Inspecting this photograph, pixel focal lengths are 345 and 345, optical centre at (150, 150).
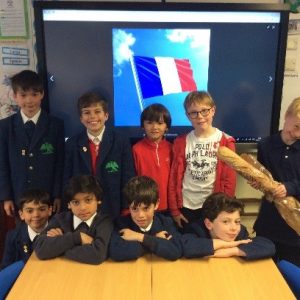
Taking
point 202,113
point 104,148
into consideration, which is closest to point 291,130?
point 202,113

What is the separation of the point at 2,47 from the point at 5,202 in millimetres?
1037

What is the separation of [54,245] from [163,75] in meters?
1.28

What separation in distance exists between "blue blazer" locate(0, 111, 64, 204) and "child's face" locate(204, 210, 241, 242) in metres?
1.07

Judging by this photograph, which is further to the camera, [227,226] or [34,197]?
[34,197]

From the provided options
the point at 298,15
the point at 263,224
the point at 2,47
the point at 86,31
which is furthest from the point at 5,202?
the point at 298,15

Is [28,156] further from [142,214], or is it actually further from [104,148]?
[142,214]

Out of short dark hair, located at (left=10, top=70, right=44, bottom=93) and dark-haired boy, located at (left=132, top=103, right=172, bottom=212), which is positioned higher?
short dark hair, located at (left=10, top=70, right=44, bottom=93)

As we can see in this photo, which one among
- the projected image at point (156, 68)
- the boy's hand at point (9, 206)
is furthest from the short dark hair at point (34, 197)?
the projected image at point (156, 68)

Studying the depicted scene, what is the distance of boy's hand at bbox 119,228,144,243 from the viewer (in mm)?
1614

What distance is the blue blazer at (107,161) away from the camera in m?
2.08

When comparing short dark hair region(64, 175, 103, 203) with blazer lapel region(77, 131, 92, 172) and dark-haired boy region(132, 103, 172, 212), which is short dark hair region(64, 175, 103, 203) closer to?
blazer lapel region(77, 131, 92, 172)

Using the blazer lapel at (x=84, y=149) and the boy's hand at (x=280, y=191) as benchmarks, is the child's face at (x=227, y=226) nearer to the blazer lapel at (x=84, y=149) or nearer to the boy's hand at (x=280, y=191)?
the boy's hand at (x=280, y=191)

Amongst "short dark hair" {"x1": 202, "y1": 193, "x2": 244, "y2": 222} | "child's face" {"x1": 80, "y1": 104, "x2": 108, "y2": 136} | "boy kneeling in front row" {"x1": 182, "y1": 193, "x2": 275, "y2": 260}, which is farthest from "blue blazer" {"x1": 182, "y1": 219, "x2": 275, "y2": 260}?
"child's face" {"x1": 80, "y1": 104, "x2": 108, "y2": 136}

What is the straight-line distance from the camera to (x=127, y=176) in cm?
209
